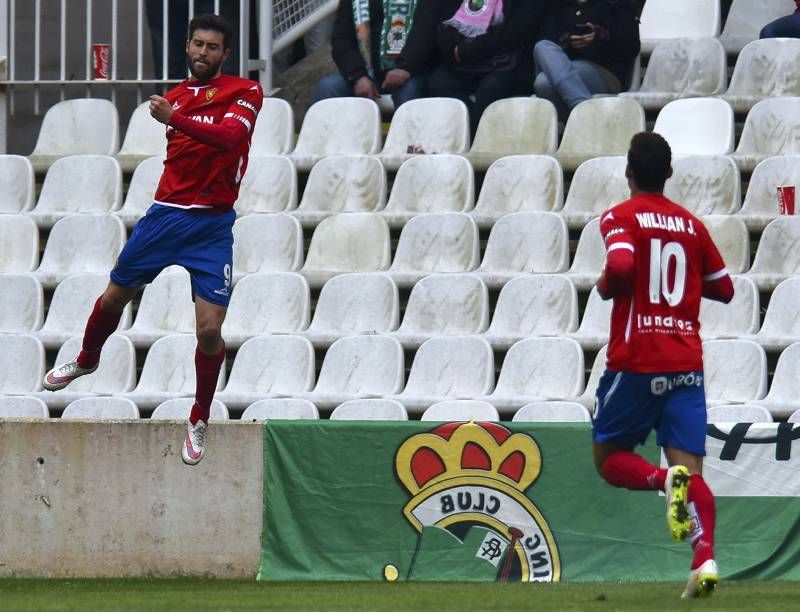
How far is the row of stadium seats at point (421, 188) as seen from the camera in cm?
1044

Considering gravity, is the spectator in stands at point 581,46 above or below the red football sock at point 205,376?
above

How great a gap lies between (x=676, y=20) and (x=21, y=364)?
532cm

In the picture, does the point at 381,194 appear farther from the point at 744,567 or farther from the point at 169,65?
the point at 744,567

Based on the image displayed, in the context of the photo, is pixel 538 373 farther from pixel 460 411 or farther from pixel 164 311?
pixel 164 311

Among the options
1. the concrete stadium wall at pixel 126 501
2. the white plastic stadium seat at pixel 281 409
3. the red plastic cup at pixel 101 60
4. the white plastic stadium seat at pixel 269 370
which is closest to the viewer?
the concrete stadium wall at pixel 126 501

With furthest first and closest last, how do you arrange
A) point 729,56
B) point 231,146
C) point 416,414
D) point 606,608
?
point 729,56, point 416,414, point 231,146, point 606,608

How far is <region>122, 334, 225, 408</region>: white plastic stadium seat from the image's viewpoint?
985cm

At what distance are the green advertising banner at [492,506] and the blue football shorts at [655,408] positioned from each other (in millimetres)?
1703

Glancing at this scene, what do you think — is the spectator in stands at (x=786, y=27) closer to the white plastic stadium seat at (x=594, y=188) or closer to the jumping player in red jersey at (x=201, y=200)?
the white plastic stadium seat at (x=594, y=188)

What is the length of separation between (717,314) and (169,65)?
4.83 meters

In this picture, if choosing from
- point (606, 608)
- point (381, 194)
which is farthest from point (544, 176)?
point (606, 608)

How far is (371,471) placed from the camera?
27.3ft

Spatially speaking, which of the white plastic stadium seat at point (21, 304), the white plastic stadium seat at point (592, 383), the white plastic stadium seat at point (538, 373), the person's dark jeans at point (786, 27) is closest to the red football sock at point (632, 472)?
the white plastic stadium seat at point (592, 383)

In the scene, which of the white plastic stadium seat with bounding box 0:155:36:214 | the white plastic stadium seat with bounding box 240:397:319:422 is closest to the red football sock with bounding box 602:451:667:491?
the white plastic stadium seat with bounding box 240:397:319:422
